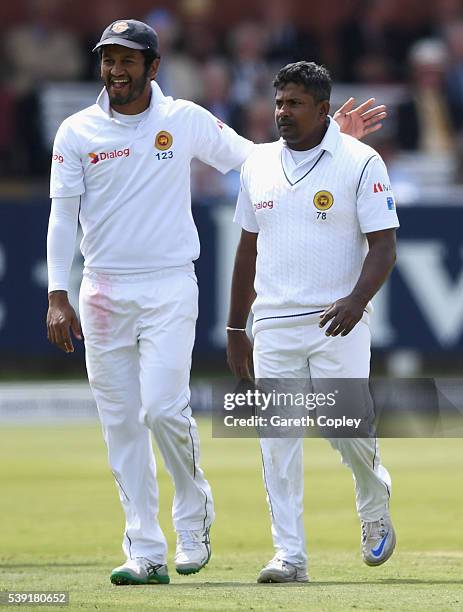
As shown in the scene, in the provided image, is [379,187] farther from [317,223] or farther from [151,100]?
[151,100]

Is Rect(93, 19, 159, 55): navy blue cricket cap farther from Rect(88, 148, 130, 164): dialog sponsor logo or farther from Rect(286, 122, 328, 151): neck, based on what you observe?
Rect(286, 122, 328, 151): neck

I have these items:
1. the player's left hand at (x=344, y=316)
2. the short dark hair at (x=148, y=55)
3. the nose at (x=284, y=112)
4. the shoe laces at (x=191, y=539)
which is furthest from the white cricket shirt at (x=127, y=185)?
the shoe laces at (x=191, y=539)

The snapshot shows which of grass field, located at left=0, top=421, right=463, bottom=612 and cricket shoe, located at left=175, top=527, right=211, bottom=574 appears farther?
cricket shoe, located at left=175, top=527, right=211, bottom=574

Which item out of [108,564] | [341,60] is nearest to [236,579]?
[108,564]

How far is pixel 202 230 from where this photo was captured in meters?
14.1

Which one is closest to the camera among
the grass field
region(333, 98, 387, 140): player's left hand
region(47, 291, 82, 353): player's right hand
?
the grass field

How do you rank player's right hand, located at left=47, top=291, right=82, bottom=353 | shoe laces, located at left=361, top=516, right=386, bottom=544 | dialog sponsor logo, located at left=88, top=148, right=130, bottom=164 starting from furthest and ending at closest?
shoe laces, located at left=361, top=516, right=386, bottom=544, dialog sponsor logo, located at left=88, top=148, right=130, bottom=164, player's right hand, located at left=47, top=291, right=82, bottom=353

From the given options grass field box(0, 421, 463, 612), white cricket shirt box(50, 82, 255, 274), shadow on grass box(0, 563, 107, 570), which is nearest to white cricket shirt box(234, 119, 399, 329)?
white cricket shirt box(50, 82, 255, 274)

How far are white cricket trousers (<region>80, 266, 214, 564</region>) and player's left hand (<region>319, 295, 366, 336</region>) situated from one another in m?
0.62

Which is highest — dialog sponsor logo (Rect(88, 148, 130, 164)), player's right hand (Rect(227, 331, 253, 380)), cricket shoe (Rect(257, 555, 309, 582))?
dialog sponsor logo (Rect(88, 148, 130, 164))

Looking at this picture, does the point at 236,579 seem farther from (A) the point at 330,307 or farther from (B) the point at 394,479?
(B) the point at 394,479

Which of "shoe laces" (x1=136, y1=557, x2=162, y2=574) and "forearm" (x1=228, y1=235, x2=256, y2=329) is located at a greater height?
"forearm" (x1=228, y1=235, x2=256, y2=329)

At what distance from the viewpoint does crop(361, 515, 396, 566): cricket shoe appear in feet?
20.3

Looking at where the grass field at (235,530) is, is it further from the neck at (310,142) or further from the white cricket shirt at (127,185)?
the neck at (310,142)
